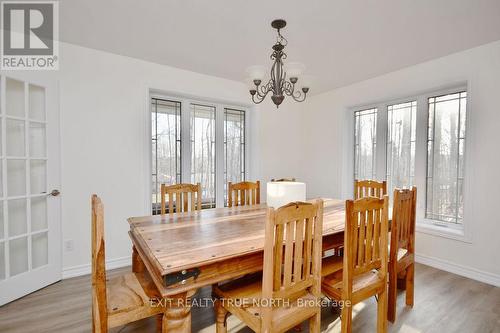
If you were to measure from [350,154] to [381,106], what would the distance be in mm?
835

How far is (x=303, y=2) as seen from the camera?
1929mm

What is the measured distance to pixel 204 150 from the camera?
366cm

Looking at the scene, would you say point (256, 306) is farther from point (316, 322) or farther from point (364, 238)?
point (364, 238)

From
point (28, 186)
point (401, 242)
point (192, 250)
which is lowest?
point (401, 242)

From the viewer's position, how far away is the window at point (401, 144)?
3.30 meters

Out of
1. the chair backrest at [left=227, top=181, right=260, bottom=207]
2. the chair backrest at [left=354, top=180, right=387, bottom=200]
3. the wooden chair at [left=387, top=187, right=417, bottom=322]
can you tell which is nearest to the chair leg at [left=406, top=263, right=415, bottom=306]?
the wooden chair at [left=387, top=187, right=417, bottom=322]

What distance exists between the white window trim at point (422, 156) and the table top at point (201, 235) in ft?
4.92

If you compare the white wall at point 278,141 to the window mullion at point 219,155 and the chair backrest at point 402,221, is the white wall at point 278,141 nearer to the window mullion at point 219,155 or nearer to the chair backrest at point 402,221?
the window mullion at point 219,155

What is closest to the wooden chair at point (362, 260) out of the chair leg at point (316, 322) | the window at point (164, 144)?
the chair leg at point (316, 322)

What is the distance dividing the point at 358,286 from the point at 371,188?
1.55m

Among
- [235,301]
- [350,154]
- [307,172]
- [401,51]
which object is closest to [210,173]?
[307,172]

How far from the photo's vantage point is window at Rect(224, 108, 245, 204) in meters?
3.88

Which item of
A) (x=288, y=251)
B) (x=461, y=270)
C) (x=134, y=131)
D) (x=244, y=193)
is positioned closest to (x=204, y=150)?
(x=134, y=131)

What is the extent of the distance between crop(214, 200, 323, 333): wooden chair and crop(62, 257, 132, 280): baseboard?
75.7 inches
